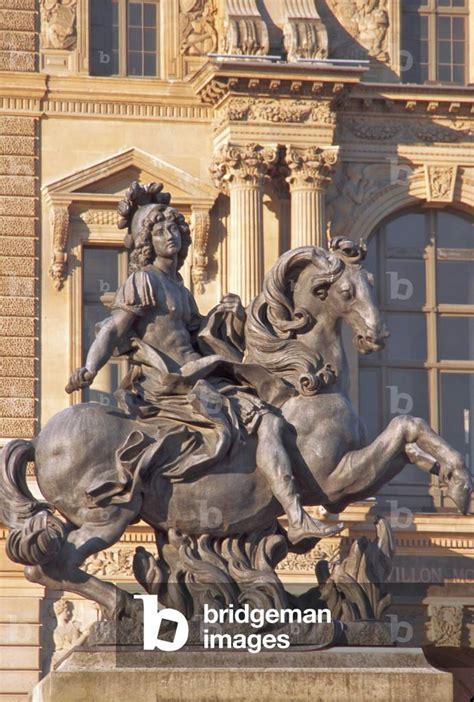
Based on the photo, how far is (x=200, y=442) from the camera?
612 inches

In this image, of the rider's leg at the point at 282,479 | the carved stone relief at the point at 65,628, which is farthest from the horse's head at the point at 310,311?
the carved stone relief at the point at 65,628

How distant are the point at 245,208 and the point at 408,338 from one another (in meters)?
2.99

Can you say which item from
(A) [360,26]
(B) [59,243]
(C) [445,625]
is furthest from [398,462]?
(A) [360,26]

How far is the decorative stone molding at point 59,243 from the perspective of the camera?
1380 inches

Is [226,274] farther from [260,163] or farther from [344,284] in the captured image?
[344,284]

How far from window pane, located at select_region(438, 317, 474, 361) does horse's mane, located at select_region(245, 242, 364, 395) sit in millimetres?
20258

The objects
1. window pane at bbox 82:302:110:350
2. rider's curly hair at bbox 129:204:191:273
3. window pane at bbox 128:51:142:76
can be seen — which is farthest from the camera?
window pane at bbox 128:51:142:76

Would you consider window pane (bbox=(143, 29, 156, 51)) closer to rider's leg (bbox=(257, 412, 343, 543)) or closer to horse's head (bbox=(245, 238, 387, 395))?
horse's head (bbox=(245, 238, 387, 395))

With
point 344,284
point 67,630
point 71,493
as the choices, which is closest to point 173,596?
point 71,493

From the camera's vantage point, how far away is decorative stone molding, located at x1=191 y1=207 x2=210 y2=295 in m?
35.3

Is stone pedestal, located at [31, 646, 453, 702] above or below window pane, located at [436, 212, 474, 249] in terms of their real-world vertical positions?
below

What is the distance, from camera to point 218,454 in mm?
15453

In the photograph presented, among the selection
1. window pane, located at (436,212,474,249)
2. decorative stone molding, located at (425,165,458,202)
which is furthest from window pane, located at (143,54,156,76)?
window pane, located at (436,212,474,249)

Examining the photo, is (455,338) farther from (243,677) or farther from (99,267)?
(243,677)
